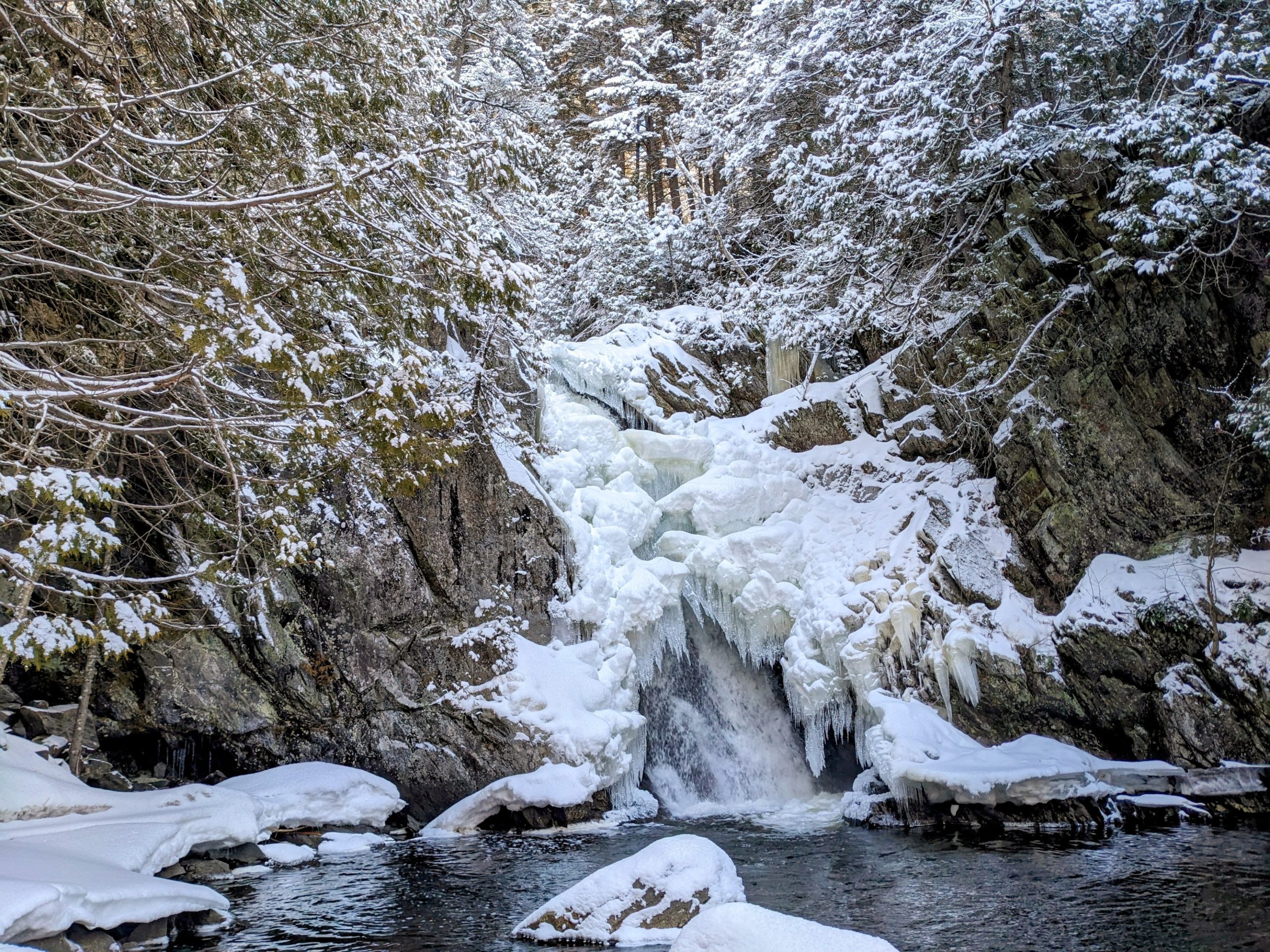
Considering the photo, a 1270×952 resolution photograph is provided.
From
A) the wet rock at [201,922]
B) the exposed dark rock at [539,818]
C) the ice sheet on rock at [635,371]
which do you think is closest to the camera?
the wet rock at [201,922]

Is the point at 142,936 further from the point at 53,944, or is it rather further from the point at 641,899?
the point at 641,899

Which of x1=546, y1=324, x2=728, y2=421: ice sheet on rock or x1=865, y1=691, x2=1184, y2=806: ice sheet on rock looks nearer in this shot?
x1=865, y1=691, x2=1184, y2=806: ice sheet on rock

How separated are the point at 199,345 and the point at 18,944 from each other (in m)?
3.57

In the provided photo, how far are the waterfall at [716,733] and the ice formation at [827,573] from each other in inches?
15.5

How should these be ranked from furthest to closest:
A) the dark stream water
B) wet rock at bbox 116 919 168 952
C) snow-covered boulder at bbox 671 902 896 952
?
1. the dark stream water
2. wet rock at bbox 116 919 168 952
3. snow-covered boulder at bbox 671 902 896 952

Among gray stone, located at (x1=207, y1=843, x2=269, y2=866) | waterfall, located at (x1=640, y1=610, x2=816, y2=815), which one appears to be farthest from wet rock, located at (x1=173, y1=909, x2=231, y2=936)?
waterfall, located at (x1=640, y1=610, x2=816, y2=815)

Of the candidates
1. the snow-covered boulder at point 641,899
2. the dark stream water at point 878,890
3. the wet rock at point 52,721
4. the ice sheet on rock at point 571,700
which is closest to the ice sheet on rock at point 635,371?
the ice sheet on rock at point 571,700

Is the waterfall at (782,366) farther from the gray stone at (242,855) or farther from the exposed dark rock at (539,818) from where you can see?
the gray stone at (242,855)

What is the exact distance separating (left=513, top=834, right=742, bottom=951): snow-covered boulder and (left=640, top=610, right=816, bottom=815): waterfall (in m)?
5.16

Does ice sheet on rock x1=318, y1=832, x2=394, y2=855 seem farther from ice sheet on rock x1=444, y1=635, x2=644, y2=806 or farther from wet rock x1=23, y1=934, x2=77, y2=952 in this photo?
wet rock x1=23, y1=934, x2=77, y2=952

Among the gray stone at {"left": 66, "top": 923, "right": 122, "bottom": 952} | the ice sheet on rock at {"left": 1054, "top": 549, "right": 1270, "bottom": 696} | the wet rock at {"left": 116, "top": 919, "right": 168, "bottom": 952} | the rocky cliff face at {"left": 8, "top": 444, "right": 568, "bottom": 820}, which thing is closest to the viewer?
the gray stone at {"left": 66, "top": 923, "right": 122, "bottom": 952}

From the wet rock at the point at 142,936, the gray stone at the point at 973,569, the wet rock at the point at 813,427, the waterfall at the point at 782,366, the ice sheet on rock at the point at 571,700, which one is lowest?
the wet rock at the point at 142,936

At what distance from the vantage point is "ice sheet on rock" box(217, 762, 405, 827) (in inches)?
339

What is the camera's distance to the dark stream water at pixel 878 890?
5.71 metres
